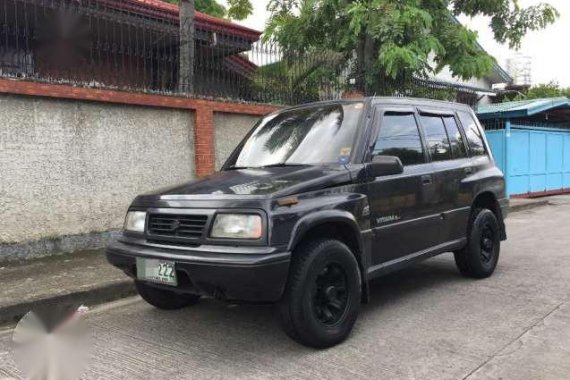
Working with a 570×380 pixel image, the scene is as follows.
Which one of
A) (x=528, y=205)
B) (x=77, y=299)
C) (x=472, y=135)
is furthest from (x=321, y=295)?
(x=528, y=205)

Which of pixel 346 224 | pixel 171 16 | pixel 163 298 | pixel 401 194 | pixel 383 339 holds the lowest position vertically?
pixel 383 339

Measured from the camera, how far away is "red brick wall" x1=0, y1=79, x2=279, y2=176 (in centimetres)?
664

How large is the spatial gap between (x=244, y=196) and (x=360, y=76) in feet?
24.0

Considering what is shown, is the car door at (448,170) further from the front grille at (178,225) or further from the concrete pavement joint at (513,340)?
the front grille at (178,225)

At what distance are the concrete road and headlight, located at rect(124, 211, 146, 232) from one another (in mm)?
869

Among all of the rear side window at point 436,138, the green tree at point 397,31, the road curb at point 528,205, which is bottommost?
the road curb at point 528,205

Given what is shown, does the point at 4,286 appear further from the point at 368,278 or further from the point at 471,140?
the point at 471,140

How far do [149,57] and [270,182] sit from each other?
472cm

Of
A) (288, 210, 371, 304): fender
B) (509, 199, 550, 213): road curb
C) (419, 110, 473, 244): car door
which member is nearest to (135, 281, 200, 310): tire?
(288, 210, 371, 304): fender

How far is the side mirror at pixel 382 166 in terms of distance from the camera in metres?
4.41

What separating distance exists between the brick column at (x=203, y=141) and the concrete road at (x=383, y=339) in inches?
126

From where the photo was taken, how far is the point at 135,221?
4.39m

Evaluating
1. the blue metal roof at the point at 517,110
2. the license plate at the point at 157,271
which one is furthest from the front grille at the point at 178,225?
the blue metal roof at the point at 517,110

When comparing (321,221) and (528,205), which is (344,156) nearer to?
(321,221)
